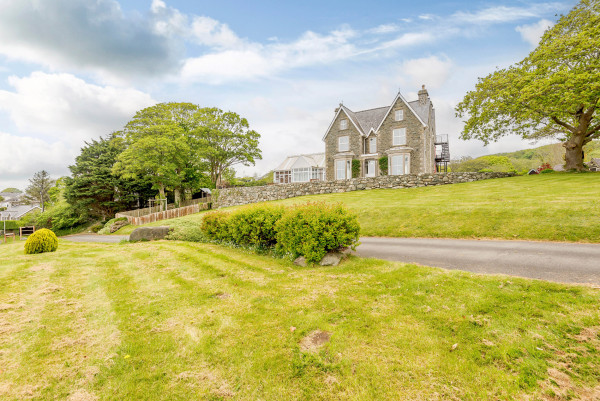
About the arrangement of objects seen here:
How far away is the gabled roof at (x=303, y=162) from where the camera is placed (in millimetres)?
51219

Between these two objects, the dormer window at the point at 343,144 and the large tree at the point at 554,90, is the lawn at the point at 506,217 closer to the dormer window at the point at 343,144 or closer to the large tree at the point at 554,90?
the large tree at the point at 554,90

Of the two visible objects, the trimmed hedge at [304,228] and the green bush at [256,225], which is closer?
the trimmed hedge at [304,228]

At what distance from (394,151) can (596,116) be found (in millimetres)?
18322

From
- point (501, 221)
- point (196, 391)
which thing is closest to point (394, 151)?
point (501, 221)

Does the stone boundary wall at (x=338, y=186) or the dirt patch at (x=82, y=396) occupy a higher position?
the stone boundary wall at (x=338, y=186)

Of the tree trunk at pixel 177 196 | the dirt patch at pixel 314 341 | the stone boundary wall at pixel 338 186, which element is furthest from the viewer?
the tree trunk at pixel 177 196

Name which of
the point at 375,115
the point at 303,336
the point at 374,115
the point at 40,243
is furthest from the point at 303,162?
the point at 303,336

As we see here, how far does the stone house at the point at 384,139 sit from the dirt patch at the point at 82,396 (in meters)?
35.3

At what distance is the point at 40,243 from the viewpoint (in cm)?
1275

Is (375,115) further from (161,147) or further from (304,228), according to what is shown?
(304,228)

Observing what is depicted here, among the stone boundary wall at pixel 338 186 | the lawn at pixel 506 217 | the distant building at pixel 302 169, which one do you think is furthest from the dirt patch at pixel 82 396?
the distant building at pixel 302 169

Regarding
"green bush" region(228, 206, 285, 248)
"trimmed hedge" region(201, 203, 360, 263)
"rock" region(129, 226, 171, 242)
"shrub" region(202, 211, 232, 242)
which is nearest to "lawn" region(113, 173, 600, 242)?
"trimmed hedge" region(201, 203, 360, 263)

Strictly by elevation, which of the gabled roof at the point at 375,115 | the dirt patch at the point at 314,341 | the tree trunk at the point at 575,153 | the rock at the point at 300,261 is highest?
the gabled roof at the point at 375,115

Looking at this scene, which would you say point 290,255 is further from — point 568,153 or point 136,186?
point 136,186
